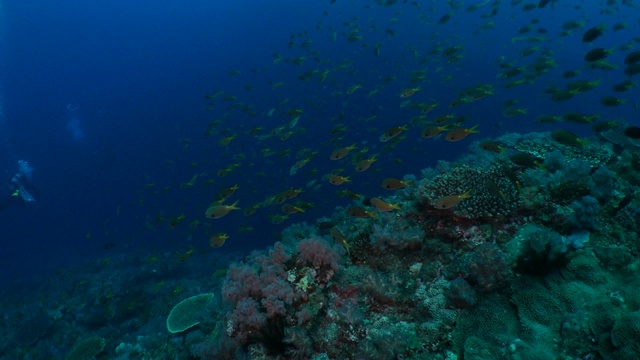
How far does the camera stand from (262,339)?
12.8ft

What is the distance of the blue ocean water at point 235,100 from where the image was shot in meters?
21.2

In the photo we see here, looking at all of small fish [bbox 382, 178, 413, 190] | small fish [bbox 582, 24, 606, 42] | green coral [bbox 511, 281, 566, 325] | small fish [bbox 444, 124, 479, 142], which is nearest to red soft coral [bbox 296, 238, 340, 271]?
small fish [bbox 382, 178, 413, 190]

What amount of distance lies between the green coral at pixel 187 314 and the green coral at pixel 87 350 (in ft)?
13.6

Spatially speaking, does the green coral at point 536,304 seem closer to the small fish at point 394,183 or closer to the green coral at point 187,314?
the small fish at point 394,183

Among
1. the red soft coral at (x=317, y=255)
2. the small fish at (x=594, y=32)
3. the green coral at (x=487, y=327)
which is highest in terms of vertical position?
the small fish at (x=594, y=32)

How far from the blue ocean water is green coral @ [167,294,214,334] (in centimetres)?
306

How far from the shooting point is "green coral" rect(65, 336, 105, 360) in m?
9.45

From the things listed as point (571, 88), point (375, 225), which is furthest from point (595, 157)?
point (375, 225)

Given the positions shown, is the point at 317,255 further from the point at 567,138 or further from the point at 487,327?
the point at 567,138

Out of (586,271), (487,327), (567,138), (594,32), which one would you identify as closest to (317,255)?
(487,327)

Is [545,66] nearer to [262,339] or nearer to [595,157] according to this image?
[595,157]

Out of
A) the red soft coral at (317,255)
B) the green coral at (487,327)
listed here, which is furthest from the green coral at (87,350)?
the green coral at (487,327)

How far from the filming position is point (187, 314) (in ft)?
24.1

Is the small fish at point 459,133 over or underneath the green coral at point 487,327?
over
